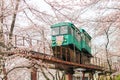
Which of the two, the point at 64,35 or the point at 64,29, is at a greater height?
the point at 64,29

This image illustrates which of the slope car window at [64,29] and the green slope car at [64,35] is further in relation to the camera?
the slope car window at [64,29]

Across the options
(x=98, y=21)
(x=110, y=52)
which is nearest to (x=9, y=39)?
(x=98, y=21)

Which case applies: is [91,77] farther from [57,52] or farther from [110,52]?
[57,52]

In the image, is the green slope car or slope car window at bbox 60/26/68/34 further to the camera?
slope car window at bbox 60/26/68/34

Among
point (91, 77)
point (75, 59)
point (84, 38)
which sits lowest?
point (91, 77)

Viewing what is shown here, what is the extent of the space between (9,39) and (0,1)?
5.08ft

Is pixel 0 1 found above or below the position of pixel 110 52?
above

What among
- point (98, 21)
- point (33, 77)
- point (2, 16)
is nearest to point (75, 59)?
point (33, 77)

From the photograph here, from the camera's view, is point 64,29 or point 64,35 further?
point 64,29

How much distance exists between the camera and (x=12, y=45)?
379 inches

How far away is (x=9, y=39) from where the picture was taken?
30.9 ft

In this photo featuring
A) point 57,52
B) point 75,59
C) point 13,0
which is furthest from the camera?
point 75,59

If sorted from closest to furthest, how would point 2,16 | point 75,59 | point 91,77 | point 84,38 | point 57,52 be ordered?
1. point 2,16
2. point 57,52
3. point 75,59
4. point 84,38
5. point 91,77

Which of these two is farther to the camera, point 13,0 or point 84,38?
point 84,38
